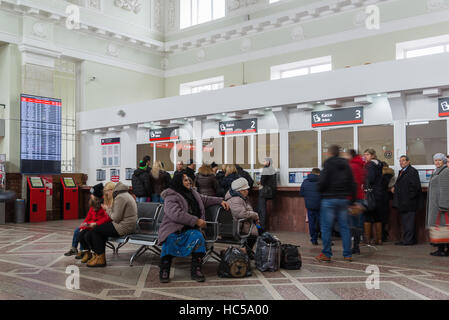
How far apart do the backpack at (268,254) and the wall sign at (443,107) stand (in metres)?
5.02

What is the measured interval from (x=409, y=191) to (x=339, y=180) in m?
2.76

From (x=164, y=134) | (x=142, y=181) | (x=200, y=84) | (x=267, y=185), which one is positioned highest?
(x=200, y=84)

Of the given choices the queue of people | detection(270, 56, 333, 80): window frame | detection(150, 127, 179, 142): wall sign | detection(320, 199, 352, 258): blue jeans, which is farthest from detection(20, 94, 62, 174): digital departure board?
detection(320, 199, 352, 258): blue jeans

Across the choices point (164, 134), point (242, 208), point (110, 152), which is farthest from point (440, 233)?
point (110, 152)

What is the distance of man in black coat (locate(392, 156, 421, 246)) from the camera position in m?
8.37

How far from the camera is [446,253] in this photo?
7.39m

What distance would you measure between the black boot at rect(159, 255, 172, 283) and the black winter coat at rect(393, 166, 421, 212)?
5017 millimetres

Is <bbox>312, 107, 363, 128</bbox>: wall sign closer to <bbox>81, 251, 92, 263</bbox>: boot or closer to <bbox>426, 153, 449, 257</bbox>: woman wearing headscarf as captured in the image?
<bbox>426, 153, 449, 257</bbox>: woman wearing headscarf

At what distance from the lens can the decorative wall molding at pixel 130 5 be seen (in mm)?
17722

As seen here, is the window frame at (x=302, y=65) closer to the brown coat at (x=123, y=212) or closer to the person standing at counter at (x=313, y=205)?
the person standing at counter at (x=313, y=205)

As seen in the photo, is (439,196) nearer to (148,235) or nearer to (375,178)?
(375,178)

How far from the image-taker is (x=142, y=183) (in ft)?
33.4

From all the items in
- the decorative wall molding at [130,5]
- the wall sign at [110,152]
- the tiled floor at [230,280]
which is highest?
the decorative wall molding at [130,5]

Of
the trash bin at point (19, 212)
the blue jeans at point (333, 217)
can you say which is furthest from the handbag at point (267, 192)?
the trash bin at point (19, 212)
